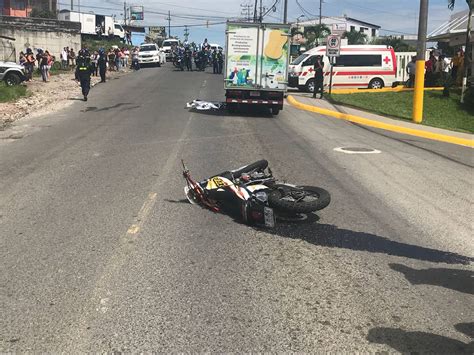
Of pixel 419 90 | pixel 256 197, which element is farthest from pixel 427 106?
pixel 256 197

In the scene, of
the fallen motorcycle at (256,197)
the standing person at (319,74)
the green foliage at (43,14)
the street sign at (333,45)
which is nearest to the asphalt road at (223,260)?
the fallen motorcycle at (256,197)

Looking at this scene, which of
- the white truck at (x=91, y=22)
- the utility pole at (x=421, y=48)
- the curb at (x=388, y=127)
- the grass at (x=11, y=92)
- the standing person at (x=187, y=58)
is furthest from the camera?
the white truck at (x=91, y=22)

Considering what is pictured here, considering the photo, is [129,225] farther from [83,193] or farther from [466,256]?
[466,256]

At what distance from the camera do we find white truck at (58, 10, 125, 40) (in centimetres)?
6194

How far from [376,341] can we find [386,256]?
1.68m

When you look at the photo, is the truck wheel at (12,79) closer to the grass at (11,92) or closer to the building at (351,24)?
the grass at (11,92)

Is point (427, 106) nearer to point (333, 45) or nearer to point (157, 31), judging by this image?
point (333, 45)

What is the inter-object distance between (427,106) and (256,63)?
7971 millimetres

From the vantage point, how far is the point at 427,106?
69.0ft

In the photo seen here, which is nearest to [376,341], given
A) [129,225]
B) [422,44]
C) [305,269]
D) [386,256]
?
[305,269]

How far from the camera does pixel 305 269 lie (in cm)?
468

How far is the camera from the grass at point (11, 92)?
779 inches

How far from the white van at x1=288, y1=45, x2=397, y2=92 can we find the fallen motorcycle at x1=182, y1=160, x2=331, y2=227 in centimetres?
2202

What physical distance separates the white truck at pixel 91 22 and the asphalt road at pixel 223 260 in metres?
57.3
